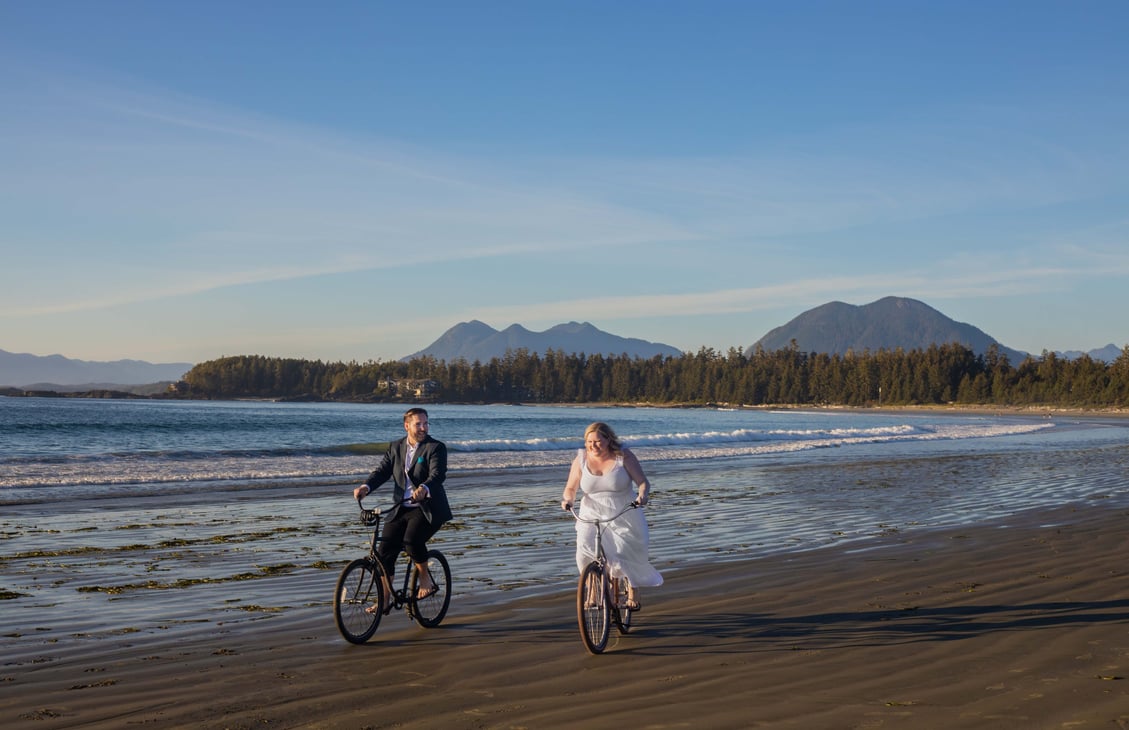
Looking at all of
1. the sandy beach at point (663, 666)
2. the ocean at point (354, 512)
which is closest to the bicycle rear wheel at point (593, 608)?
the sandy beach at point (663, 666)

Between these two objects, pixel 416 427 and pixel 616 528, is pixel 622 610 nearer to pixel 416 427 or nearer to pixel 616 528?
pixel 616 528

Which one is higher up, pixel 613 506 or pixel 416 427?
pixel 416 427

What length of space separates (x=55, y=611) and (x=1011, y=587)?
9189mm

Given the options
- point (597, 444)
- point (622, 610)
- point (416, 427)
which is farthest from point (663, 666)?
point (416, 427)

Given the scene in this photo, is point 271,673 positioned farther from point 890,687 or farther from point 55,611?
point 890,687

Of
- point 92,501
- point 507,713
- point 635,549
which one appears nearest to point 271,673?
point 507,713

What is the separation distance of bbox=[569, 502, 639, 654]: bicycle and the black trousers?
135 cm

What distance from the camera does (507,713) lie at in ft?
18.7

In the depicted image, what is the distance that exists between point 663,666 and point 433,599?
7.62 ft

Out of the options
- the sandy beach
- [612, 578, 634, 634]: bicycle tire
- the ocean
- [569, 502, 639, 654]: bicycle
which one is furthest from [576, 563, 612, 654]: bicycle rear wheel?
the ocean

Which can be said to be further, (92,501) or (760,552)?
(92,501)

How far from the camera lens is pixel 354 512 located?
17.3m

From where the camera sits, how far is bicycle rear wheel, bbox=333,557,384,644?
7402 mm

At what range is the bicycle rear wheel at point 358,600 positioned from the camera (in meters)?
7.40
